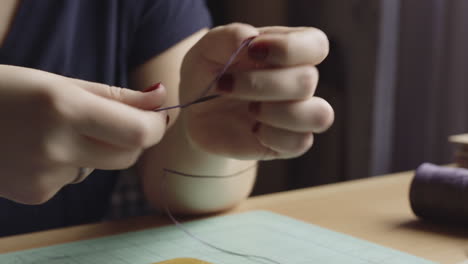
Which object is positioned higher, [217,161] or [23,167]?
[23,167]

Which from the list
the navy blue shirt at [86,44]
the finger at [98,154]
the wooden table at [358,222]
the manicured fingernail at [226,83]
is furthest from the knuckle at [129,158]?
the navy blue shirt at [86,44]

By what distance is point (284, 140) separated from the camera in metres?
0.52

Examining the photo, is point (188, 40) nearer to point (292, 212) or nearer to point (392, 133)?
point (292, 212)

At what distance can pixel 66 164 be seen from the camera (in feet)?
1.27

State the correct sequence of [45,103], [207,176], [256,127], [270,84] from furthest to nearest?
[207,176] → [256,127] → [270,84] → [45,103]

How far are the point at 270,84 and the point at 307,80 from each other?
0.04 meters

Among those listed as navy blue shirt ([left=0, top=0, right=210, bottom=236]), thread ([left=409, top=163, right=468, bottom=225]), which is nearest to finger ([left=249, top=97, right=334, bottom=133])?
thread ([left=409, top=163, right=468, bottom=225])

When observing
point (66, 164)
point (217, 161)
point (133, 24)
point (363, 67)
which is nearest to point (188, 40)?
point (133, 24)

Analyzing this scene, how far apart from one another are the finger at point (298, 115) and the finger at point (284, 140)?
0.7 inches

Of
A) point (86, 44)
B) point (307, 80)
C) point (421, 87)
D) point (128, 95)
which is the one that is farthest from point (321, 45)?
point (421, 87)

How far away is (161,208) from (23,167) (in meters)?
0.35

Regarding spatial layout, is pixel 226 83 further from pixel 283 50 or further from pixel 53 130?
pixel 53 130

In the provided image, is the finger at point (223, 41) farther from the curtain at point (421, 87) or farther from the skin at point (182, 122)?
the curtain at point (421, 87)

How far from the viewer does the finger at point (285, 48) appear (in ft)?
1.50
